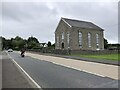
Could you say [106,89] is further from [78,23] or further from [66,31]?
[78,23]

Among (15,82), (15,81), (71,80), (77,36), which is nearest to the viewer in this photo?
(15,82)

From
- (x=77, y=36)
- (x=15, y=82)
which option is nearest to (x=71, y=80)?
(x=15, y=82)

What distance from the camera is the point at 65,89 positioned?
825cm

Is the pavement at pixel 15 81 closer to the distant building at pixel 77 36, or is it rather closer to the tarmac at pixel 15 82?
the tarmac at pixel 15 82

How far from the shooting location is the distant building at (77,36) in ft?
211

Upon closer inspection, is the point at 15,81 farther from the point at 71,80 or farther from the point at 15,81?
the point at 71,80

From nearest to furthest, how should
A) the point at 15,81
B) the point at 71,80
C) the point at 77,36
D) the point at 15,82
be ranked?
the point at 15,82 < the point at 71,80 < the point at 15,81 < the point at 77,36

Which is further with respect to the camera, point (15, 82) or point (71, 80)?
point (71, 80)

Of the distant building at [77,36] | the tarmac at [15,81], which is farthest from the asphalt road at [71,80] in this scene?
the distant building at [77,36]

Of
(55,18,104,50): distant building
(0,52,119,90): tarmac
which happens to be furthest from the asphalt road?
(55,18,104,50): distant building

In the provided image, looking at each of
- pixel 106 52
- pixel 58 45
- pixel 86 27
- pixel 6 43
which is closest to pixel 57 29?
pixel 58 45

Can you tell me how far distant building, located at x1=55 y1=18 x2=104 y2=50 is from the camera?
64.3 m

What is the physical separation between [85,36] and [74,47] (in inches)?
256

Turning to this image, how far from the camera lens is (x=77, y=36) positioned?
2579 inches
